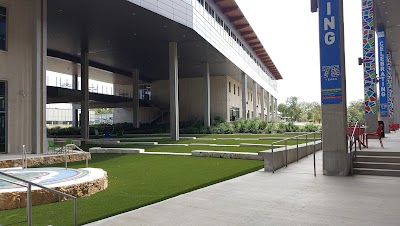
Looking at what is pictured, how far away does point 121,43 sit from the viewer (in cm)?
2981

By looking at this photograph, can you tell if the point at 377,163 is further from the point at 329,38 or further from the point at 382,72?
the point at 382,72

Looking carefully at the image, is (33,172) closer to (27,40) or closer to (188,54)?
(27,40)

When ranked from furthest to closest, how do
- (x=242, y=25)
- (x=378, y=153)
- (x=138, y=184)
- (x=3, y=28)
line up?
(x=242, y=25) → (x=3, y=28) → (x=378, y=153) → (x=138, y=184)

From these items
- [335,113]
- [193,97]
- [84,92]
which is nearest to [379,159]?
[335,113]

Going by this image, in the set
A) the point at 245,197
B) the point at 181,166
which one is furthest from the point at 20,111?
the point at 245,197

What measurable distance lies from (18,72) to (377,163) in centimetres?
1632

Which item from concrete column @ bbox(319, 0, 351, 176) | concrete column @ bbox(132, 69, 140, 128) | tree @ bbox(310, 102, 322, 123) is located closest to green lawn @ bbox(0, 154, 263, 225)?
concrete column @ bbox(319, 0, 351, 176)

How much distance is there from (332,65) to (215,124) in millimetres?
28651

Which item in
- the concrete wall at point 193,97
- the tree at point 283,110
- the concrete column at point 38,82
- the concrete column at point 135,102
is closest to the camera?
the concrete column at point 38,82

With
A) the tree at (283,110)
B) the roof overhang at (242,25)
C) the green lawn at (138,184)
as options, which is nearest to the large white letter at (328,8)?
the green lawn at (138,184)

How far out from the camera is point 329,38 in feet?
34.4

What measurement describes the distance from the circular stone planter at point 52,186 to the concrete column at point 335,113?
6.74m

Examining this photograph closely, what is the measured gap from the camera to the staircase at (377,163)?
10079 mm

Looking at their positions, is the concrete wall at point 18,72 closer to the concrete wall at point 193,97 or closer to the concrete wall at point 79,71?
the concrete wall at point 79,71
